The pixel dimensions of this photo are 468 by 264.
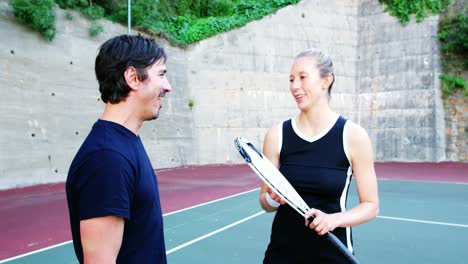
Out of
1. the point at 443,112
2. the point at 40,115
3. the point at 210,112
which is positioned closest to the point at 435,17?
the point at 443,112

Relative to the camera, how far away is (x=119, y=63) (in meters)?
1.26

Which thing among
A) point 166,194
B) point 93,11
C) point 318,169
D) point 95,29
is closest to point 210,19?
point 93,11

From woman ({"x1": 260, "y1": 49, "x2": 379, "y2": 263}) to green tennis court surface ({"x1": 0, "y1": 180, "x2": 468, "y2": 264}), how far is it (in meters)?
2.39

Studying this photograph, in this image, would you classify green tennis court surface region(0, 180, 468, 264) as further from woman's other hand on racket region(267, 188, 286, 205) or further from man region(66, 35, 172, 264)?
man region(66, 35, 172, 264)

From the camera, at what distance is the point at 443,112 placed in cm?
1570

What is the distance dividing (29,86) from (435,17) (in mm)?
16860

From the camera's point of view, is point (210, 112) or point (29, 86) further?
point (210, 112)

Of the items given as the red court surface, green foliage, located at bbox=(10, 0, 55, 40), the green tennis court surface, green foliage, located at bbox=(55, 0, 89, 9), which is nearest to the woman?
the green tennis court surface

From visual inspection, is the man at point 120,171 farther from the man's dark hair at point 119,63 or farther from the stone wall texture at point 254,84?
the stone wall texture at point 254,84

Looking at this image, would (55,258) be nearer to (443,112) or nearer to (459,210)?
(459,210)

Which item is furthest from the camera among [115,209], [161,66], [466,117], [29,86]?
[466,117]

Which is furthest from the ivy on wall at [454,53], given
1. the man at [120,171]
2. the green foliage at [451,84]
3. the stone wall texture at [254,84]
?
the man at [120,171]

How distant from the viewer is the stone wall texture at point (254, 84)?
10742mm

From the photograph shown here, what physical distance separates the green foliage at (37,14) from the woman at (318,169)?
34.1ft
